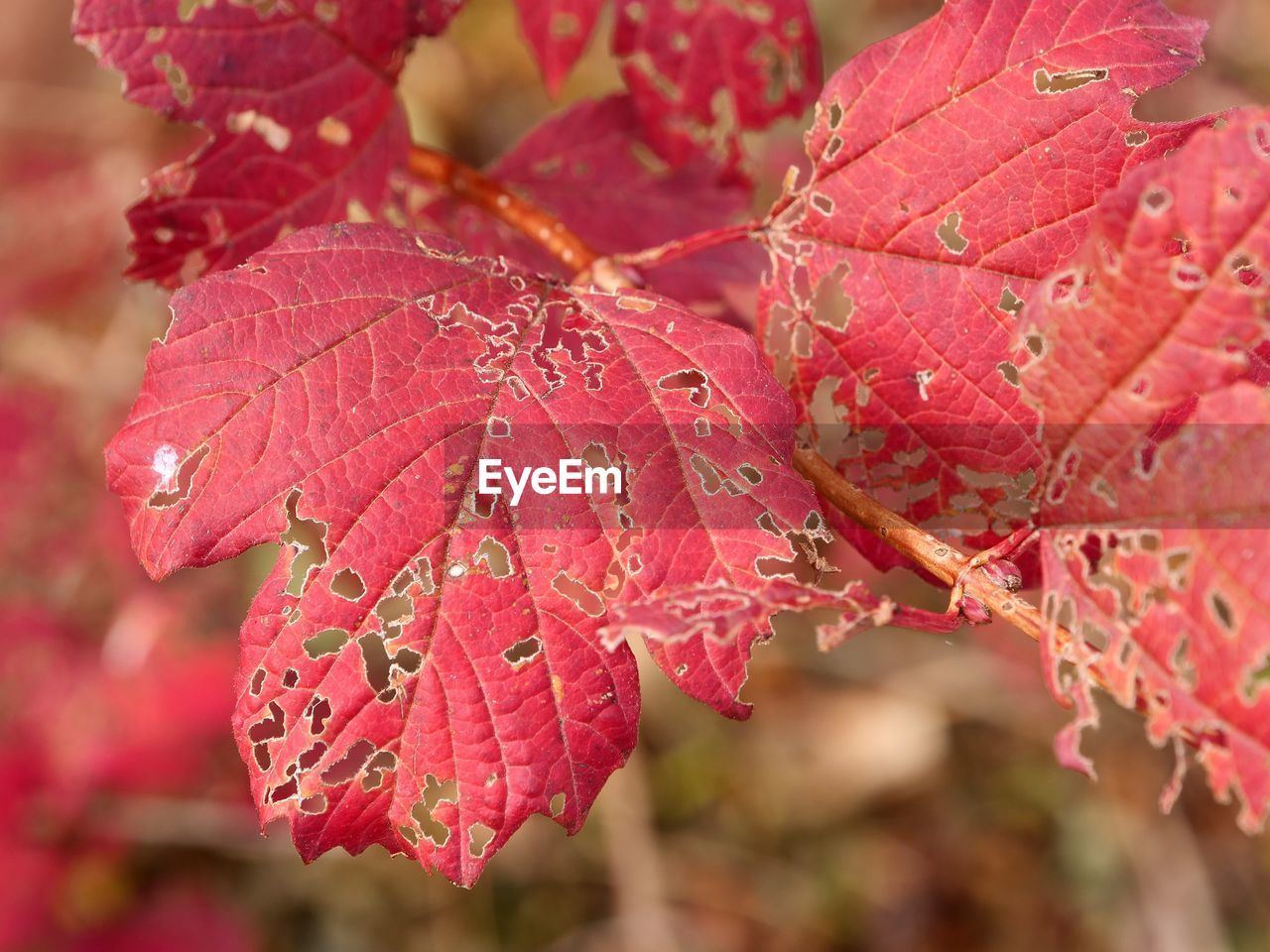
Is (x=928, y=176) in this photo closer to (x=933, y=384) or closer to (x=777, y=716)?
(x=933, y=384)

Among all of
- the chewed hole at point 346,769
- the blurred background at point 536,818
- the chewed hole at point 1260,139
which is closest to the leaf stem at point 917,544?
the chewed hole at point 1260,139

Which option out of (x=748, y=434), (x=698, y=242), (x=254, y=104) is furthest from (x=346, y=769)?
(x=254, y=104)

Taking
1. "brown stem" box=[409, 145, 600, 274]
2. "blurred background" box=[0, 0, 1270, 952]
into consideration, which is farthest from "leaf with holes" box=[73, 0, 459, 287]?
"blurred background" box=[0, 0, 1270, 952]

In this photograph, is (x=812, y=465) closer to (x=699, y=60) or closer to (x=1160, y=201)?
(x=1160, y=201)

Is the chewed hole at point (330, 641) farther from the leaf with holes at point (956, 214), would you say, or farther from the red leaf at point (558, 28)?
the red leaf at point (558, 28)

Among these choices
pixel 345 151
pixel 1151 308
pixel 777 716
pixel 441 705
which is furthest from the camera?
pixel 777 716

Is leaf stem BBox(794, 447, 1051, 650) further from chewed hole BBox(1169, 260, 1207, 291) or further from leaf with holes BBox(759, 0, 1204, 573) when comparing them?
chewed hole BBox(1169, 260, 1207, 291)

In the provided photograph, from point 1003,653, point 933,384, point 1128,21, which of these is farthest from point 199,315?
point 1003,653
